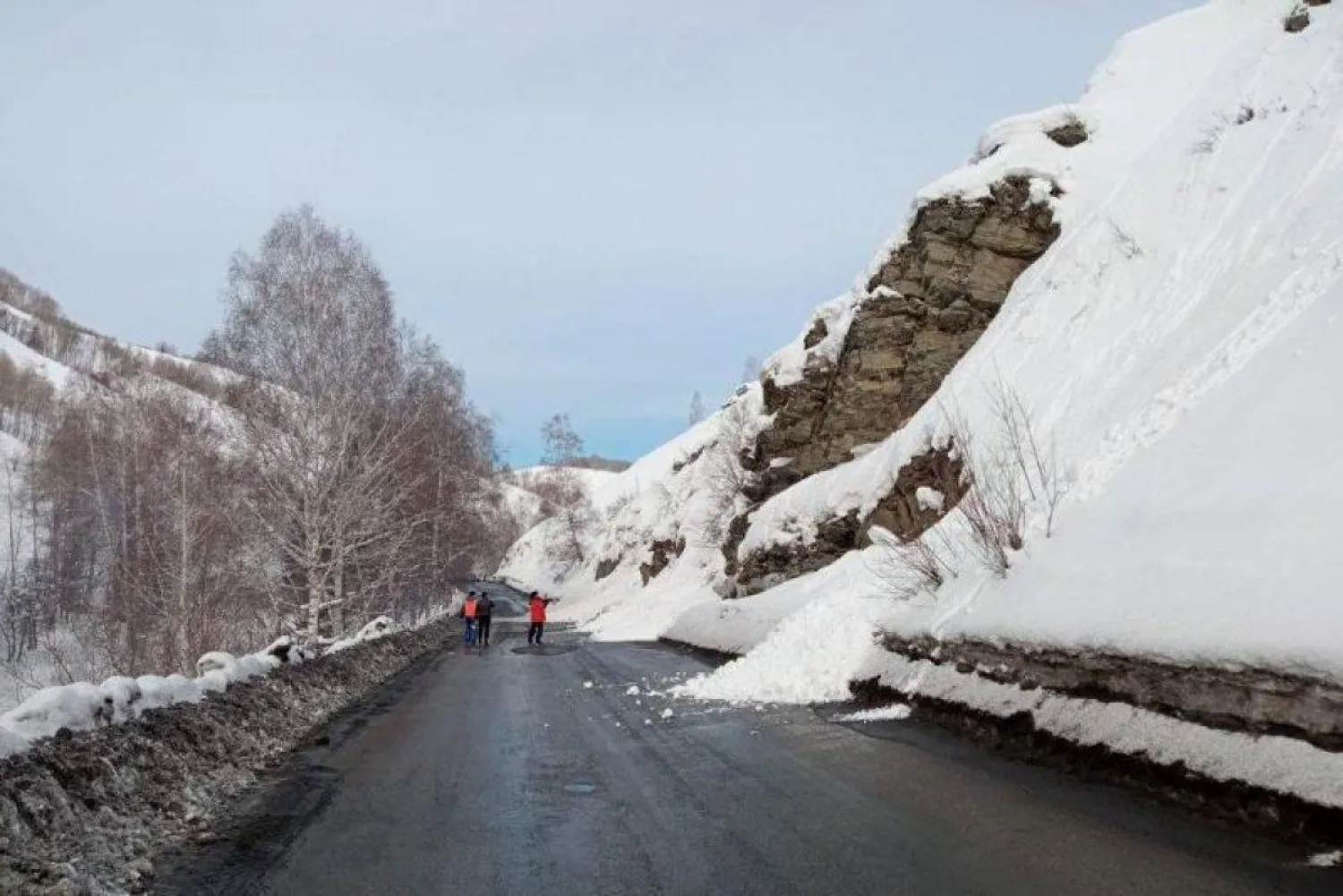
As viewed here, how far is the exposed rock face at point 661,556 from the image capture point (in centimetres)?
5738

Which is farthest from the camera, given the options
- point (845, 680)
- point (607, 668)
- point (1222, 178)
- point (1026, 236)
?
point (1026, 236)

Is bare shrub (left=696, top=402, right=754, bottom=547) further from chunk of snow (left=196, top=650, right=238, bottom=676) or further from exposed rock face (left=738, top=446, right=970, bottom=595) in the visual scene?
chunk of snow (left=196, top=650, right=238, bottom=676)

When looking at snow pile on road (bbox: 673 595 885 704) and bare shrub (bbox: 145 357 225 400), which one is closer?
snow pile on road (bbox: 673 595 885 704)

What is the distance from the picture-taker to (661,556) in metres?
59.3

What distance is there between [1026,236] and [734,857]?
2354cm

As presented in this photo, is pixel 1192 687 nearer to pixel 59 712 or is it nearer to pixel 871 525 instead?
pixel 59 712

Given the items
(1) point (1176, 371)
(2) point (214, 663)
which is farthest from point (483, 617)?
(1) point (1176, 371)

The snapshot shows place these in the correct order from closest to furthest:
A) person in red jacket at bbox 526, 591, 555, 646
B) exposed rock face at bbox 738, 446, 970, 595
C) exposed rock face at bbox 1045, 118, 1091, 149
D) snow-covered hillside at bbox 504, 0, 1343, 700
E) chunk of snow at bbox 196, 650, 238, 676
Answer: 1. snow-covered hillside at bbox 504, 0, 1343, 700
2. chunk of snow at bbox 196, 650, 238, 676
3. exposed rock face at bbox 738, 446, 970, 595
4. exposed rock face at bbox 1045, 118, 1091, 149
5. person in red jacket at bbox 526, 591, 555, 646

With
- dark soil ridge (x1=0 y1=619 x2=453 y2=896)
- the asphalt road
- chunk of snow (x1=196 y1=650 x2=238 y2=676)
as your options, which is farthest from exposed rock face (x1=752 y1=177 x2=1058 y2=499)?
dark soil ridge (x1=0 y1=619 x2=453 y2=896)

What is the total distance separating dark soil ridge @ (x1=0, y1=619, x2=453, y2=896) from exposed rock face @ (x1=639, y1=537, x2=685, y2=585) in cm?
4622

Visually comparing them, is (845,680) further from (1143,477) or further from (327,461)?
(327,461)

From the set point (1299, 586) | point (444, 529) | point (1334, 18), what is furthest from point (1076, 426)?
point (444, 529)

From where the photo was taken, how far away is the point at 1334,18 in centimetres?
1898

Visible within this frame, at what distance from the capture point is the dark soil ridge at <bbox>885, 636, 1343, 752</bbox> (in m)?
5.34
